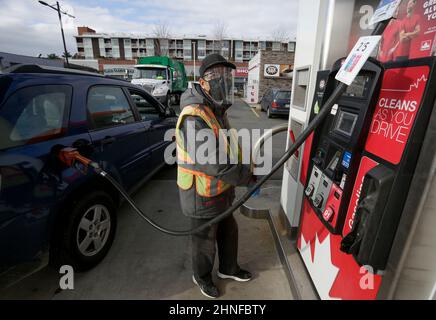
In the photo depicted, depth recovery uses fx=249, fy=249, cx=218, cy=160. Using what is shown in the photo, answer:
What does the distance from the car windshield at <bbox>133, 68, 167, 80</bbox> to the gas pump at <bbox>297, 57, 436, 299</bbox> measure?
45.5 ft

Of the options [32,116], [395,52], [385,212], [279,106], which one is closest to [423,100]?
[385,212]

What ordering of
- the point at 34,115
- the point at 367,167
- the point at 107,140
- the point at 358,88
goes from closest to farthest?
the point at 367,167 → the point at 358,88 → the point at 34,115 → the point at 107,140

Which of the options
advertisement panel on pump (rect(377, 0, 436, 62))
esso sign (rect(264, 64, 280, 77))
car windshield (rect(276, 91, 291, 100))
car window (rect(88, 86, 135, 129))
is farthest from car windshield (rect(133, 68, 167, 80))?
advertisement panel on pump (rect(377, 0, 436, 62))

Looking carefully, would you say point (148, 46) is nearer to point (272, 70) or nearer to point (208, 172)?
point (272, 70)

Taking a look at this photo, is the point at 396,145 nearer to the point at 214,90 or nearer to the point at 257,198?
the point at 214,90

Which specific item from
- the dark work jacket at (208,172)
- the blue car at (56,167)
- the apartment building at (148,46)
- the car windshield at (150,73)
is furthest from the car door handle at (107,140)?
the apartment building at (148,46)

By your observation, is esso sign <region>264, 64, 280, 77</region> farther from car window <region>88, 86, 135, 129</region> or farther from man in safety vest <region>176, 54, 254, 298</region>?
man in safety vest <region>176, 54, 254, 298</region>

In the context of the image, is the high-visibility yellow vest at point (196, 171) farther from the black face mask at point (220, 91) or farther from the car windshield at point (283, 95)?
the car windshield at point (283, 95)

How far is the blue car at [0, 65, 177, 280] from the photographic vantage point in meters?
1.72

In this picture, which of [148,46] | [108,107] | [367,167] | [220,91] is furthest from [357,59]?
[148,46]

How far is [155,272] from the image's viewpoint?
2414 millimetres

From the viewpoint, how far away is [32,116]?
1910mm

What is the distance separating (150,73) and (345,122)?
566 inches

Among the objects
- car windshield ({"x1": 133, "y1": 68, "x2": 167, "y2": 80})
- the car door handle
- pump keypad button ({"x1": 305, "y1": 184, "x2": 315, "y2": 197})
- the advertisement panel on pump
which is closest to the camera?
the advertisement panel on pump
